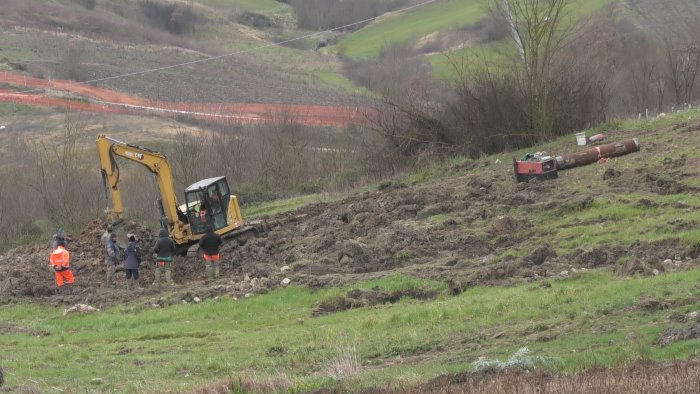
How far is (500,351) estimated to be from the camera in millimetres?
14469

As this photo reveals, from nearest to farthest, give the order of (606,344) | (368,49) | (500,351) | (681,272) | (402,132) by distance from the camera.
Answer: (606,344) → (500,351) → (681,272) → (402,132) → (368,49)

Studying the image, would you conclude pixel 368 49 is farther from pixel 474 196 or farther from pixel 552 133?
pixel 474 196

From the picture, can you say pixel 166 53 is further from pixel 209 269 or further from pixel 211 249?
pixel 211 249

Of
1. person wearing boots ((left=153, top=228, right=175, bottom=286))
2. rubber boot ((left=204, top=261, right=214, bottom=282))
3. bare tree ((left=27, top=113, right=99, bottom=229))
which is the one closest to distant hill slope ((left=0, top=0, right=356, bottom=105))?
bare tree ((left=27, top=113, right=99, bottom=229))

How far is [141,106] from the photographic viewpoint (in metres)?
70.2

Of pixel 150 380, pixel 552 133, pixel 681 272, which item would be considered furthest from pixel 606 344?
pixel 552 133

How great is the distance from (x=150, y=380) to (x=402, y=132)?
2708cm

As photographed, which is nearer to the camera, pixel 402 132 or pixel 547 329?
pixel 547 329

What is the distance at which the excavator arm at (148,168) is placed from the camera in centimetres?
2936

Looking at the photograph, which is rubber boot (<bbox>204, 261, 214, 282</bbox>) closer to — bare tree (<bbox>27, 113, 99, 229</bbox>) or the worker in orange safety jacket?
the worker in orange safety jacket

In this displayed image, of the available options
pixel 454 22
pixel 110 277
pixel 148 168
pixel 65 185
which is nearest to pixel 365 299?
pixel 110 277

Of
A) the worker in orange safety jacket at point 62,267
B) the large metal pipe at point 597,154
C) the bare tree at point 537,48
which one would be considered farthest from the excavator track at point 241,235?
the bare tree at point 537,48

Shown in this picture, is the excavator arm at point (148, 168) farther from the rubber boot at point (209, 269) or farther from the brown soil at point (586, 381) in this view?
the brown soil at point (586, 381)

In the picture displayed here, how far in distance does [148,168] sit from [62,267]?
16.2ft
